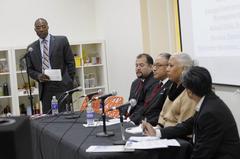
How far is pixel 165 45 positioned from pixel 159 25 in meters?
0.28

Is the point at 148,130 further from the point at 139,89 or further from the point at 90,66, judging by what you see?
the point at 90,66

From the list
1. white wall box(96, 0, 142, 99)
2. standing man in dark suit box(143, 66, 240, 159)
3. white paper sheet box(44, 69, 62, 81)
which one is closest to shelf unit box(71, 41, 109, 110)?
white wall box(96, 0, 142, 99)

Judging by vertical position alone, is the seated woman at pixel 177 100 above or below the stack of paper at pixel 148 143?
above

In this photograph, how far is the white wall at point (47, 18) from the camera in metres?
6.49

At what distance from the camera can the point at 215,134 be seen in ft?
8.15

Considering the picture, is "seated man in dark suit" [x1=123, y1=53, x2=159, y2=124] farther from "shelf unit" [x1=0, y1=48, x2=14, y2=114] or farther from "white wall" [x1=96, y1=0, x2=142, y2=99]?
"shelf unit" [x1=0, y1=48, x2=14, y2=114]

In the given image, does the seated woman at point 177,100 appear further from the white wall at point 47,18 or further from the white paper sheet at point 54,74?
the white wall at point 47,18

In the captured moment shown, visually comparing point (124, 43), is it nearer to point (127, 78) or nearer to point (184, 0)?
point (127, 78)

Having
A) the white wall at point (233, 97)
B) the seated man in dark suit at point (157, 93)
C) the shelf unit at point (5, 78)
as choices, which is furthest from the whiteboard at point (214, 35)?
the shelf unit at point (5, 78)

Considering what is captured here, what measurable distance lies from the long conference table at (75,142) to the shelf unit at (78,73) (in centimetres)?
219

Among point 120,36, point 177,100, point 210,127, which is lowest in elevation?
point 210,127

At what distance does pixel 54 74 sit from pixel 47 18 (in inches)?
79.4

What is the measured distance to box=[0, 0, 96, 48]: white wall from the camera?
649 cm

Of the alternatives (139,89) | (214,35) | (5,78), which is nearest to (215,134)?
(214,35)
